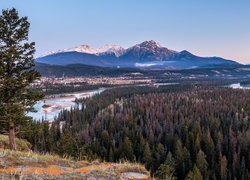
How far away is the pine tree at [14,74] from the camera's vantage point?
1420 inches

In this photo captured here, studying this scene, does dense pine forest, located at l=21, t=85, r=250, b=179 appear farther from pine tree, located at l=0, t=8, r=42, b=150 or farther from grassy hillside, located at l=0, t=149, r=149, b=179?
grassy hillside, located at l=0, t=149, r=149, b=179

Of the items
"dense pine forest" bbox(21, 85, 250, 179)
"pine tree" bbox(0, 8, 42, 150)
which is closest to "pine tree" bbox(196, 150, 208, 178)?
"dense pine forest" bbox(21, 85, 250, 179)

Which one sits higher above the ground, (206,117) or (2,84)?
(2,84)

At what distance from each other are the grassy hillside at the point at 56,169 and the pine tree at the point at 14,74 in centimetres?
2414

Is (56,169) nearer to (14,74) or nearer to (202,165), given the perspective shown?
(14,74)

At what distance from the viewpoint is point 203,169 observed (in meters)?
83.5

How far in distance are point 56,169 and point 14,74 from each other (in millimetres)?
29167

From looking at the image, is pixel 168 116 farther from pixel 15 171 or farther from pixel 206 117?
pixel 15 171

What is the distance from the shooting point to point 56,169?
497 inches

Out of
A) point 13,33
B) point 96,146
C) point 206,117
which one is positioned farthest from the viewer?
point 206,117

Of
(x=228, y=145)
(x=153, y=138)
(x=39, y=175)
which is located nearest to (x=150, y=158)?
(x=153, y=138)

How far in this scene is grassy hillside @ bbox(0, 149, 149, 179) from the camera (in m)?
11.4

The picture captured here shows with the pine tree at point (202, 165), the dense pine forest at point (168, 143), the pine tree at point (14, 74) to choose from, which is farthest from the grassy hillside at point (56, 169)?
the pine tree at point (202, 165)

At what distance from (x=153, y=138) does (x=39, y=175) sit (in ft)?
351
